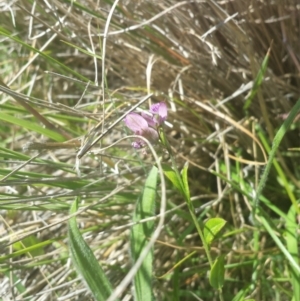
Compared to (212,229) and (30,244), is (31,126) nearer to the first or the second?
(30,244)

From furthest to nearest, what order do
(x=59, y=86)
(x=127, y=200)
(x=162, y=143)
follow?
(x=59, y=86), (x=127, y=200), (x=162, y=143)

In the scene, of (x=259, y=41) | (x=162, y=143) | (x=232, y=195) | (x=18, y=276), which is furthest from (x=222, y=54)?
(x=18, y=276)

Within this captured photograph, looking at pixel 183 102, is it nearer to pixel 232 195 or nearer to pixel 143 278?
pixel 232 195

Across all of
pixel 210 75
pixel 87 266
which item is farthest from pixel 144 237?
pixel 210 75

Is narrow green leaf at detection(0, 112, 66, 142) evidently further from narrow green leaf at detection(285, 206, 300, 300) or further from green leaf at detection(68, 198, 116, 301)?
narrow green leaf at detection(285, 206, 300, 300)

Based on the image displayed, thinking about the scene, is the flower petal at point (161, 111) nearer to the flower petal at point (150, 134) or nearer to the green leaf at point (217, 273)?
the flower petal at point (150, 134)

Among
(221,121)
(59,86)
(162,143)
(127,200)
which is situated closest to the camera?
(162,143)

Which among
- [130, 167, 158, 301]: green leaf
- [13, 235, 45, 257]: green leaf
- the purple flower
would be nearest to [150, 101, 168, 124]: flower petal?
the purple flower
